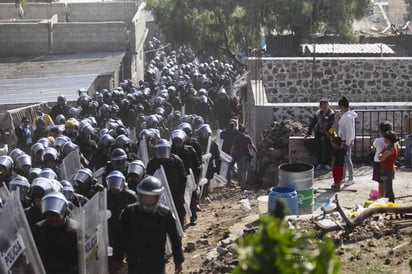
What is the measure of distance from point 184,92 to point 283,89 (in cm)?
359

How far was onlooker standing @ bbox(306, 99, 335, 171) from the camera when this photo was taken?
14.0 meters

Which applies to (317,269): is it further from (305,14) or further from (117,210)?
(305,14)

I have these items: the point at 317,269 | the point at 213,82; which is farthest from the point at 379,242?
the point at 213,82

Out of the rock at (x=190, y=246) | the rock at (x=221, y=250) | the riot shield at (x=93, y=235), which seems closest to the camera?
the riot shield at (x=93, y=235)

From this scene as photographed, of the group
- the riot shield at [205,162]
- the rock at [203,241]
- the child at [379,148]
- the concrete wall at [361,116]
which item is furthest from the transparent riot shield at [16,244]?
the concrete wall at [361,116]

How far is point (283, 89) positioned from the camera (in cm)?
2119

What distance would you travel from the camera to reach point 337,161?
12.9 meters

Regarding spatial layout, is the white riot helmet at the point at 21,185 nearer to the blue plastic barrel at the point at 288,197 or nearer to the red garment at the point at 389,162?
the blue plastic barrel at the point at 288,197

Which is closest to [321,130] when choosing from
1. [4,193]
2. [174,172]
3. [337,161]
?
[337,161]

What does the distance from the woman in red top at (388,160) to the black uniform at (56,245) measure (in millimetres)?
5117

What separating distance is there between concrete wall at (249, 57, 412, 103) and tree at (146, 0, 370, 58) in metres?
6.92

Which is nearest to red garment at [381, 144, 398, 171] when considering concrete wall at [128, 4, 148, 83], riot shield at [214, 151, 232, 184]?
riot shield at [214, 151, 232, 184]

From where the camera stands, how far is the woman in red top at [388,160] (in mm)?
11164

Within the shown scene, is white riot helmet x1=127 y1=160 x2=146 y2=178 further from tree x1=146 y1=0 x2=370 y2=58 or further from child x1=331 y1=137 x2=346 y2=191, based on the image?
tree x1=146 y1=0 x2=370 y2=58
